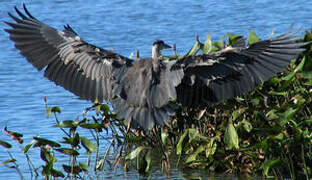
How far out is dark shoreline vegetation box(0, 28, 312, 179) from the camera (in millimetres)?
5863

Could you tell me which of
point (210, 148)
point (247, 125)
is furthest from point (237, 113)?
point (210, 148)

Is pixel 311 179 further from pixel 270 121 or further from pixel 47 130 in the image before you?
pixel 47 130

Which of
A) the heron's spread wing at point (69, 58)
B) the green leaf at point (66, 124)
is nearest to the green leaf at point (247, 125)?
the heron's spread wing at point (69, 58)

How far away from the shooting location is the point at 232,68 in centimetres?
639

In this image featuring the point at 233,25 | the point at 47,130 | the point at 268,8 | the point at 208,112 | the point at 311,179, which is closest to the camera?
the point at 311,179

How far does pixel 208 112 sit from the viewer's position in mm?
6676

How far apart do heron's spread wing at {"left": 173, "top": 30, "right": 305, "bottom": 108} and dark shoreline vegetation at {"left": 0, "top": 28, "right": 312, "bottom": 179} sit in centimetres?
12

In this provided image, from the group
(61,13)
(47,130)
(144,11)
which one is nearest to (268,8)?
(144,11)

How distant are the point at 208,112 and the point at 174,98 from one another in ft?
1.89

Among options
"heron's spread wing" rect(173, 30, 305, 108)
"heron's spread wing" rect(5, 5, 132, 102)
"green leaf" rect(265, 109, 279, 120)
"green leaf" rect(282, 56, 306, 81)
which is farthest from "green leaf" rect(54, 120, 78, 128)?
"green leaf" rect(282, 56, 306, 81)

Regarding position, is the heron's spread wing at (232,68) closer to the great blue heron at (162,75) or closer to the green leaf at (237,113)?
the great blue heron at (162,75)

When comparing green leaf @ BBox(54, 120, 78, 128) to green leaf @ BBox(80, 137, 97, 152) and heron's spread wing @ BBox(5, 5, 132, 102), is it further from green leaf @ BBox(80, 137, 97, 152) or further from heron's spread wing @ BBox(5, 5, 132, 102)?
heron's spread wing @ BBox(5, 5, 132, 102)

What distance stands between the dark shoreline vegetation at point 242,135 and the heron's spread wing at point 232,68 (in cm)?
12

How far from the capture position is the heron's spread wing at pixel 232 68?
6.25 m
